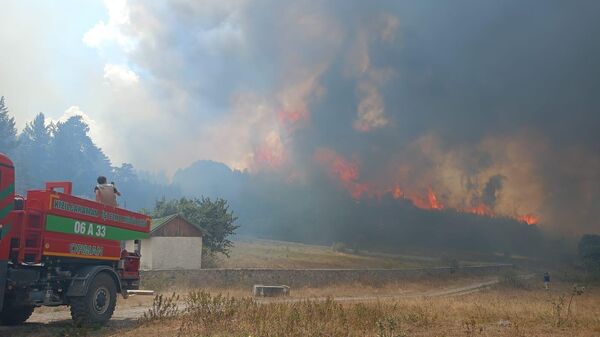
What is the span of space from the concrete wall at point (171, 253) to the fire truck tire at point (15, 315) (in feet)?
69.9

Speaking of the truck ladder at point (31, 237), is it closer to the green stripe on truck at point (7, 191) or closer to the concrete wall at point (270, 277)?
the green stripe on truck at point (7, 191)

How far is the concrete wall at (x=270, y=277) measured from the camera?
27814 millimetres

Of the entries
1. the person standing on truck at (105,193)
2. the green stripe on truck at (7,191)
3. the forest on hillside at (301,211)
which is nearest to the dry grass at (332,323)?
the person standing on truck at (105,193)

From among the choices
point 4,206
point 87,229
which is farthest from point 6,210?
point 87,229

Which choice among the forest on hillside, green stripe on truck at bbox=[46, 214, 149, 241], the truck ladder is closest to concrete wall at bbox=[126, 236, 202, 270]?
green stripe on truck at bbox=[46, 214, 149, 241]

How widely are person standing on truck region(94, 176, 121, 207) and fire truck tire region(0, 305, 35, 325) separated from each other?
3341 millimetres

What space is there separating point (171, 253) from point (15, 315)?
903 inches

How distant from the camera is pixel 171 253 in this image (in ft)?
114

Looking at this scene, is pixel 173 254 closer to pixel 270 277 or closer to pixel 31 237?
pixel 270 277

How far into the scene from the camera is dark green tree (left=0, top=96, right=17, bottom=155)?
83.3 meters

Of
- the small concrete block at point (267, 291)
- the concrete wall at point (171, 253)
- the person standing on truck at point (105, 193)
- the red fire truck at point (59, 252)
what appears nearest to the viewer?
the red fire truck at point (59, 252)

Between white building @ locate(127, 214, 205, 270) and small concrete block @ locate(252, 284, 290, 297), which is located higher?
white building @ locate(127, 214, 205, 270)

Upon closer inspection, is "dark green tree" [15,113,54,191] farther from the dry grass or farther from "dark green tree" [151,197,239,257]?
the dry grass

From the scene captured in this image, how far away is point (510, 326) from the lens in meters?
12.7
